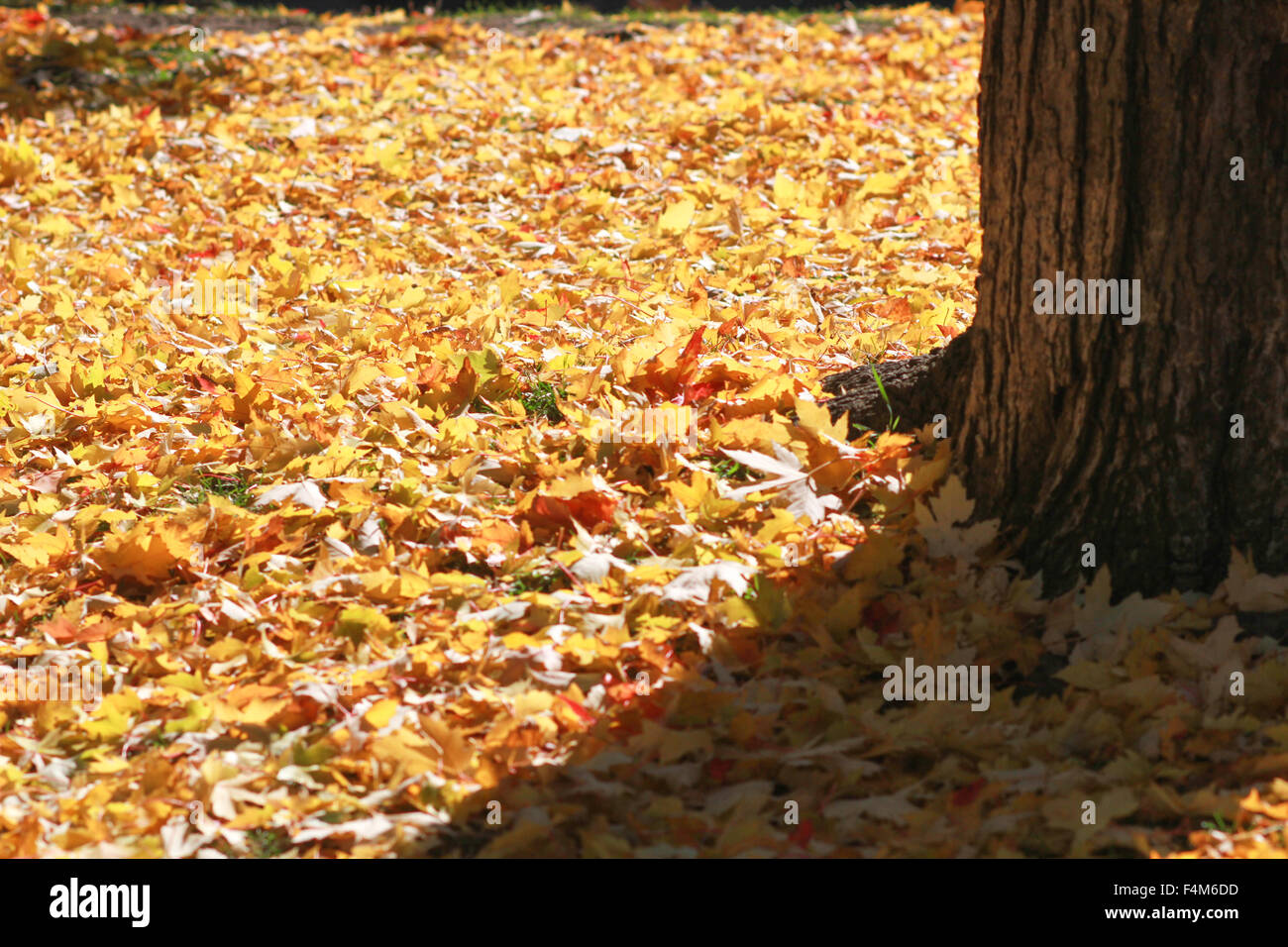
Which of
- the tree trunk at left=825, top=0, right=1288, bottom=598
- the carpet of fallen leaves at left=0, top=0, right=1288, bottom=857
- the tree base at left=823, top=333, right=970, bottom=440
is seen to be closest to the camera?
the carpet of fallen leaves at left=0, top=0, right=1288, bottom=857

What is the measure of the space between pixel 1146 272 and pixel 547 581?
4.91 ft

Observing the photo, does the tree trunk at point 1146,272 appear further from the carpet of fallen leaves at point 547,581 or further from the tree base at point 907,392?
the tree base at point 907,392

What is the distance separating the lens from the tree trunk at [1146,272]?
2.63 m

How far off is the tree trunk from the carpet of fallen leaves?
171 mm

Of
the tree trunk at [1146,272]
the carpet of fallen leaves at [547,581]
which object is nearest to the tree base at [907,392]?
the carpet of fallen leaves at [547,581]

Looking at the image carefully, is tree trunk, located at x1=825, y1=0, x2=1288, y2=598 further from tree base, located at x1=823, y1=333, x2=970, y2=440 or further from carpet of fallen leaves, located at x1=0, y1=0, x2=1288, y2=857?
tree base, located at x1=823, y1=333, x2=970, y2=440

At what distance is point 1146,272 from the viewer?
2699 mm

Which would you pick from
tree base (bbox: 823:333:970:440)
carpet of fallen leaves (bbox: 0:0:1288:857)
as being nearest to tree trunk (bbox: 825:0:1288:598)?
carpet of fallen leaves (bbox: 0:0:1288:857)

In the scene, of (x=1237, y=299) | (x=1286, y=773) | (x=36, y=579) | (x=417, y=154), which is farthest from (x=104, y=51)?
(x=1286, y=773)

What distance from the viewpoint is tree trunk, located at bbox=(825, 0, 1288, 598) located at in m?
2.63

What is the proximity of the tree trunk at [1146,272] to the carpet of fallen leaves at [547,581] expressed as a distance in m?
0.17

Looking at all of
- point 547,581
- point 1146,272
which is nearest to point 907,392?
point 1146,272

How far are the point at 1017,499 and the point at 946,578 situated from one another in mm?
273
